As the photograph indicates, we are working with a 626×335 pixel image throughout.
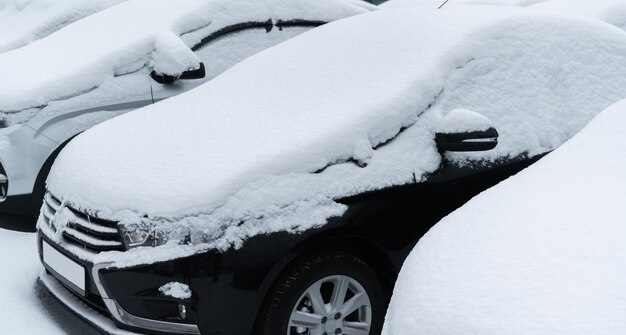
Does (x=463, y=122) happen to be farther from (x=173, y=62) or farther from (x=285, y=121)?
(x=173, y=62)

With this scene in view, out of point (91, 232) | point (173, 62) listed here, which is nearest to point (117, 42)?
point (173, 62)

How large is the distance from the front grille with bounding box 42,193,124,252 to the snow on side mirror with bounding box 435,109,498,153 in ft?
4.40

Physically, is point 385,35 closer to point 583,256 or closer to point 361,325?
point 361,325

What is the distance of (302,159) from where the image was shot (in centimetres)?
280

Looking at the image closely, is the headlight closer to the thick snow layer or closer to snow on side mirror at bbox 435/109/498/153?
snow on side mirror at bbox 435/109/498/153

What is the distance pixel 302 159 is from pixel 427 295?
3.58 feet

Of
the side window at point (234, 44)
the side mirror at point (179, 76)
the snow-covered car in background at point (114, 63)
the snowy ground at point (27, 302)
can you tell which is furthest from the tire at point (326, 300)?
the side window at point (234, 44)

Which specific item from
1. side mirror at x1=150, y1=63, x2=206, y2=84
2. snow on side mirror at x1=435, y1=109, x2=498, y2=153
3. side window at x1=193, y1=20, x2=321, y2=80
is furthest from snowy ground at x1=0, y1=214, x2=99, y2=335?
side window at x1=193, y1=20, x2=321, y2=80

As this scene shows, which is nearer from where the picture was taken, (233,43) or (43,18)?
(233,43)

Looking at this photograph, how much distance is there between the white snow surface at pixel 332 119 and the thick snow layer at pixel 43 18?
4398 millimetres

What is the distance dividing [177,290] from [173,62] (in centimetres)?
247

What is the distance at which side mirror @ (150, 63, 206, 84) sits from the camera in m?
4.73

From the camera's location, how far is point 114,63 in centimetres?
480

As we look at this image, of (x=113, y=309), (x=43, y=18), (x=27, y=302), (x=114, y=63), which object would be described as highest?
(x=114, y=63)
